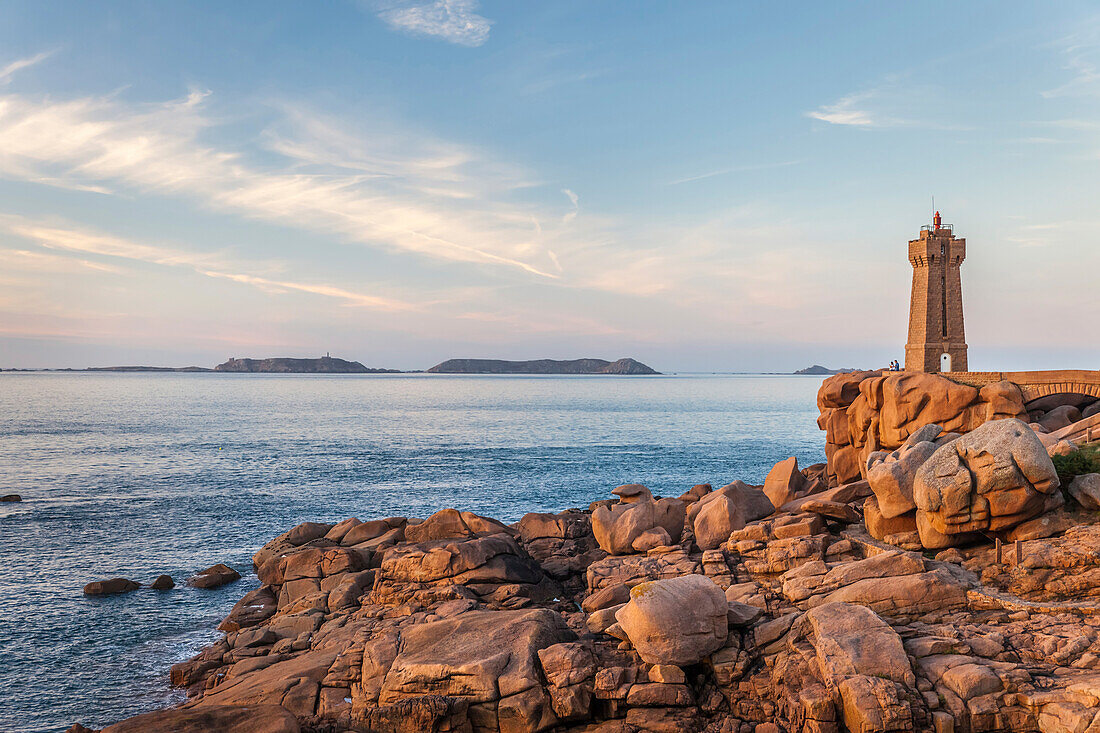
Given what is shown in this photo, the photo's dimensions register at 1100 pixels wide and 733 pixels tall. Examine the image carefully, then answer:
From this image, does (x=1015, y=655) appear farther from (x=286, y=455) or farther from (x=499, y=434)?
(x=499, y=434)

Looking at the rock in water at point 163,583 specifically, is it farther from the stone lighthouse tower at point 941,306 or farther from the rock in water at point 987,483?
the stone lighthouse tower at point 941,306

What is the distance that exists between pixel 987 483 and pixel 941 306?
34598 mm

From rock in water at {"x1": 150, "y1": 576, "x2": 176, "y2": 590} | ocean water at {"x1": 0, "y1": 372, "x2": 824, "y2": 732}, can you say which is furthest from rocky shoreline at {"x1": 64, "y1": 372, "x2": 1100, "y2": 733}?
rock in water at {"x1": 150, "y1": 576, "x2": 176, "y2": 590}

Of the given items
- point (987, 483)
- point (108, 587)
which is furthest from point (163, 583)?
point (987, 483)

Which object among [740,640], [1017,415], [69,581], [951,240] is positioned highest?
[951,240]

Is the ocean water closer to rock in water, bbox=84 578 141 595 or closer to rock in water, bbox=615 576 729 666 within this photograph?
rock in water, bbox=84 578 141 595

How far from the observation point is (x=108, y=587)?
33.2 m

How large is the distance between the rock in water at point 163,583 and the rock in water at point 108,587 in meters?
1.03

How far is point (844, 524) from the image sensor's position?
26.0 m

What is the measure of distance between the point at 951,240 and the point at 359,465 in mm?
59862

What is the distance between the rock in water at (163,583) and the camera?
112 feet

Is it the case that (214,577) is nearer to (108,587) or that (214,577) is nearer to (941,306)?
(108,587)

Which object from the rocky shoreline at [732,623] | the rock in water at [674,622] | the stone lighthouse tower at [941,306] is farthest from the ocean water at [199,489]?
the stone lighthouse tower at [941,306]

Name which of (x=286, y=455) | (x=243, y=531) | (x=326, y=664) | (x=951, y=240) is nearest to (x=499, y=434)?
(x=286, y=455)
